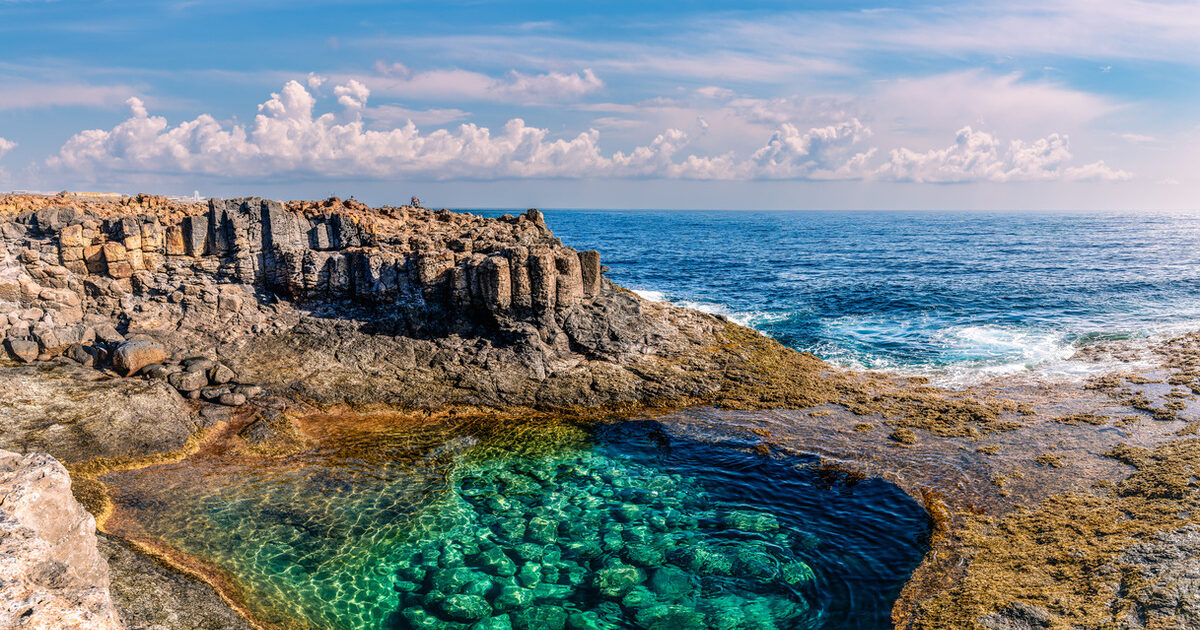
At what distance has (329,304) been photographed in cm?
2838

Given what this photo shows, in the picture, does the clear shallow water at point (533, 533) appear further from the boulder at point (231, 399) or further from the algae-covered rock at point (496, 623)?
the boulder at point (231, 399)

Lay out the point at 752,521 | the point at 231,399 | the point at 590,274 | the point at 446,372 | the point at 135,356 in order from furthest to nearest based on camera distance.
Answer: the point at 590,274 → the point at 446,372 → the point at 135,356 → the point at 231,399 → the point at 752,521

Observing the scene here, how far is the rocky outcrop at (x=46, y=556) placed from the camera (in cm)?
796

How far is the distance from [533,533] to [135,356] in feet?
58.9

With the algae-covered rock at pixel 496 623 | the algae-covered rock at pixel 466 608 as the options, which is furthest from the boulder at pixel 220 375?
the algae-covered rock at pixel 496 623

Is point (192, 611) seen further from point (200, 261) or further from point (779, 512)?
point (200, 261)

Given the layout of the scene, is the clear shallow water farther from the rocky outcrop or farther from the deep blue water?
the deep blue water

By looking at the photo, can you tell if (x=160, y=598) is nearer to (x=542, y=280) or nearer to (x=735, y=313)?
(x=542, y=280)

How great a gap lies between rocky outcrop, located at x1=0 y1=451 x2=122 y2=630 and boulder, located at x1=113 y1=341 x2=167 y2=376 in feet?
46.6

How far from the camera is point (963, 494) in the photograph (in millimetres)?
17672

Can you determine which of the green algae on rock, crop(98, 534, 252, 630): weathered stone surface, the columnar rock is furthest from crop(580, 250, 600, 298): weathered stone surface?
crop(98, 534, 252, 630): weathered stone surface

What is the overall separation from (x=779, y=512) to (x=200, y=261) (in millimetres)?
27236

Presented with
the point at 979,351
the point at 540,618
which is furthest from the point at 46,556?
the point at 979,351

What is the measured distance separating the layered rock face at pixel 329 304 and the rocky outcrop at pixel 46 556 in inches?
531
